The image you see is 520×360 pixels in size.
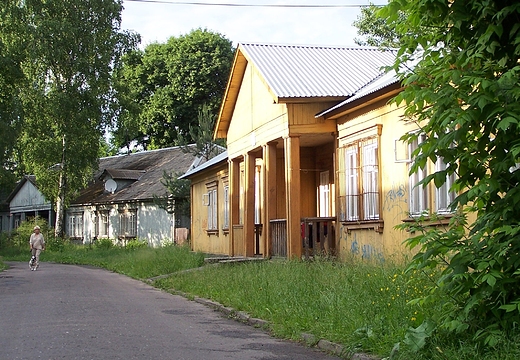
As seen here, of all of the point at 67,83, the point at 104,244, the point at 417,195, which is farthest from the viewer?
the point at 104,244

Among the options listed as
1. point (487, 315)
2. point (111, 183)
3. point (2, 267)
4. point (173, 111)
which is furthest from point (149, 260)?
point (173, 111)

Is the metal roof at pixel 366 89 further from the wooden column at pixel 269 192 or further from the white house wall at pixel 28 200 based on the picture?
the white house wall at pixel 28 200

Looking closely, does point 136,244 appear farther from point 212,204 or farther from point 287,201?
point 287,201

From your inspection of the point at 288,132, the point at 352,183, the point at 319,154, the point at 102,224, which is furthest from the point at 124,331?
the point at 102,224

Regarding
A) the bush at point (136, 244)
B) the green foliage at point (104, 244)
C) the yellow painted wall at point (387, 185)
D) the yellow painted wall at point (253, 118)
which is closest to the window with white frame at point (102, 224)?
the green foliage at point (104, 244)

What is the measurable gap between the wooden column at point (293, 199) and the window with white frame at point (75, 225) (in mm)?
34070

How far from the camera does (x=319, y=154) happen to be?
831 inches

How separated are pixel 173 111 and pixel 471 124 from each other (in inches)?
1727

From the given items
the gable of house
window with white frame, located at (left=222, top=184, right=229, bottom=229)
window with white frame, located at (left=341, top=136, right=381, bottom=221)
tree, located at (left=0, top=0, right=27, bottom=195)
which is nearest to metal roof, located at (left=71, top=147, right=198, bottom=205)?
tree, located at (left=0, top=0, right=27, bottom=195)

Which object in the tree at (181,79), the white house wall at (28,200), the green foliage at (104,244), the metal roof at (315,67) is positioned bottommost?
the green foliage at (104,244)

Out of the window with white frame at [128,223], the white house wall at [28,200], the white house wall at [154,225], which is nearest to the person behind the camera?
the white house wall at [154,225]

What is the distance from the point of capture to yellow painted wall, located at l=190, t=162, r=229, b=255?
2671 cm

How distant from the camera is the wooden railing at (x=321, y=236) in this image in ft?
55.8

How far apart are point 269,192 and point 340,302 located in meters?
9.47
